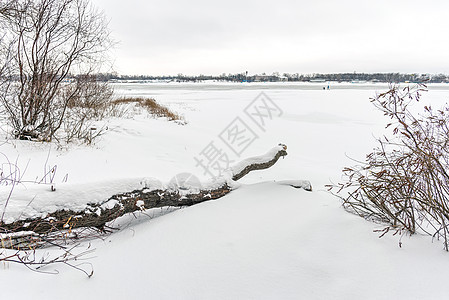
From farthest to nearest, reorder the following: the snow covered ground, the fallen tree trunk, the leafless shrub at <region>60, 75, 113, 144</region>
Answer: the leafless shrub at <region>60, 75, 113, 144</region>, the fallen tree trunk, the snow covered ground

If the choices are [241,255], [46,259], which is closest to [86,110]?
[46,259]

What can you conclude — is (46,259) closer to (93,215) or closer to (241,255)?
(93,215)

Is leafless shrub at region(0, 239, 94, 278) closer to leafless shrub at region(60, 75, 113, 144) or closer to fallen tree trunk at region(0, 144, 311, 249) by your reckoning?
fallen tree trunk at region(0, 144, 311, 249)

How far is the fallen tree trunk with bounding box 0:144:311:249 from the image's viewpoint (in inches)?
75.4

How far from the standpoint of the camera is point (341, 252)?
212 cm

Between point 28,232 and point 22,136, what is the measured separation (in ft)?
14.9

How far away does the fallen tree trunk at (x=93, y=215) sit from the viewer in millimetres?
1915

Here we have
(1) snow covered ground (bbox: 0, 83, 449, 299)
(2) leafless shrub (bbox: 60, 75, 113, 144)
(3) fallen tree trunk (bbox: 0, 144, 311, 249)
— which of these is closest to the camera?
(1) snow covered ground (bbox: 0, 83, 449, 299)

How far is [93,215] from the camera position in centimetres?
229

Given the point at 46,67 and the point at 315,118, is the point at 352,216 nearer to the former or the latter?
the point at 46,67

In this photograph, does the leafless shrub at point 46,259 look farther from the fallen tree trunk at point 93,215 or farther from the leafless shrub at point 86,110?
the leafless shrub at point 86,110

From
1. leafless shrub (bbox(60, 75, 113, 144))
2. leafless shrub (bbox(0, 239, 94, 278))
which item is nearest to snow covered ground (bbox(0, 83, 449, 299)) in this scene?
leafless shrub (bbox(0, 239, 94, 278))

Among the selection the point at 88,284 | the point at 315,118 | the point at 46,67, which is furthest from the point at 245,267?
the point at 315,118

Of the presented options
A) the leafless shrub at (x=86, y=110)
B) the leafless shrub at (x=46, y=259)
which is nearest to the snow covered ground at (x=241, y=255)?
the leafless shrub at (x=46, y=259)
